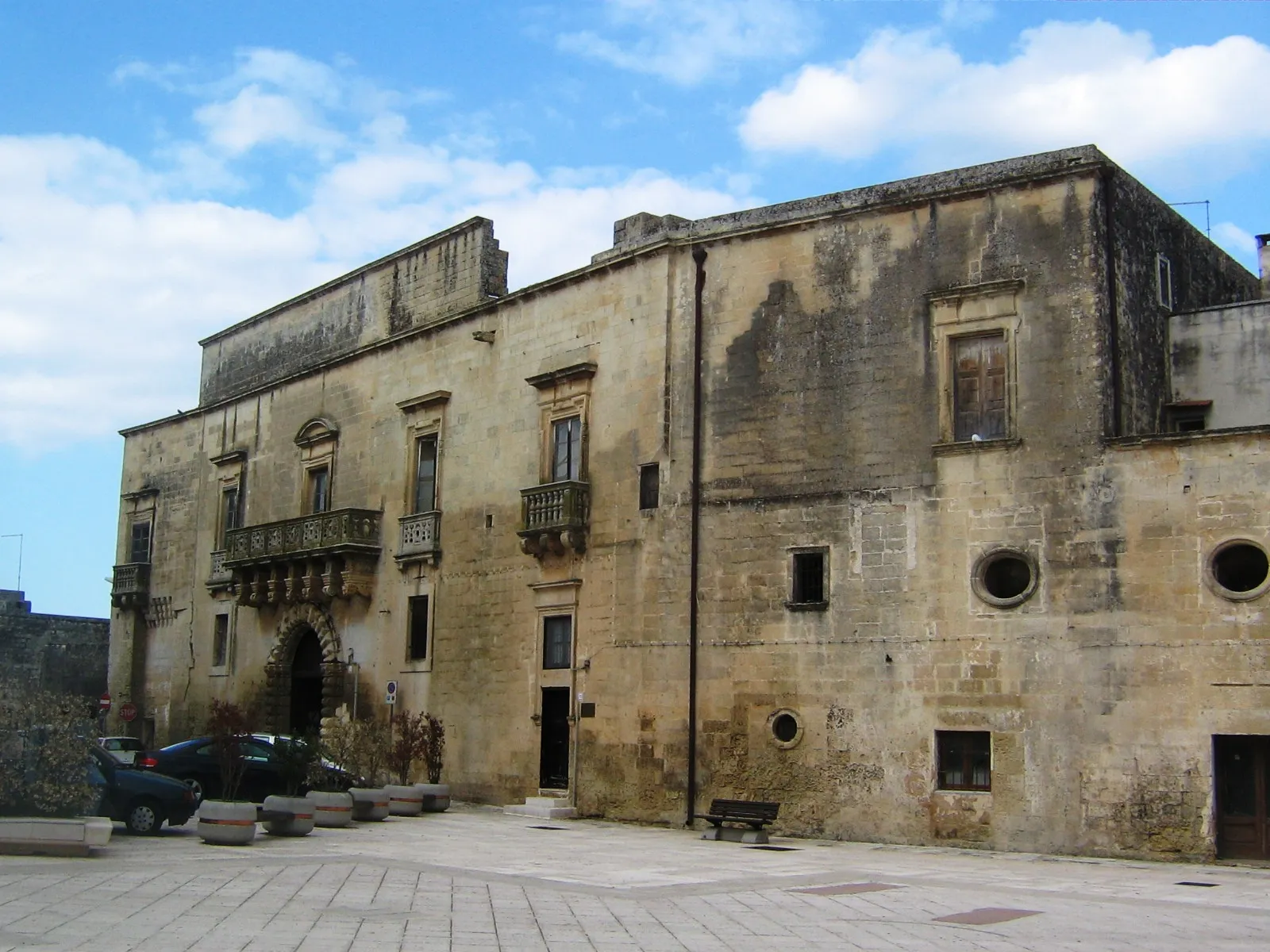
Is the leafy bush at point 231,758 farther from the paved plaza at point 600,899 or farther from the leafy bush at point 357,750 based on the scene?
the leafy bush at point 357,750

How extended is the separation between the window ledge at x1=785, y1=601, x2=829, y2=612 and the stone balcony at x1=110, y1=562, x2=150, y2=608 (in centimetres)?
2399

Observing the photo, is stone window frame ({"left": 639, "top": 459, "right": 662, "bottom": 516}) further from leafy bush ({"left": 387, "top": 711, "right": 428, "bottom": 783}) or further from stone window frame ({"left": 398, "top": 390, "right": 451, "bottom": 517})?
leafy bush ({"left": 387, "top": 711, "right": 428, "bottom": 783})

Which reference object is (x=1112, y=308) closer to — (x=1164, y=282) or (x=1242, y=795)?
(x=1164, y=282)

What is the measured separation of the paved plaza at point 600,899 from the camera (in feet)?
36.4

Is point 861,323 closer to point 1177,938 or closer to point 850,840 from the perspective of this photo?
point 850,840

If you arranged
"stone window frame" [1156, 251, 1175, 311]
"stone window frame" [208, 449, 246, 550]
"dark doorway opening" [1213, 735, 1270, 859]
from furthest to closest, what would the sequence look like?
"stone window frame" [208, 449, 246, 550], "stone window frame" [1156, 251, 1175, 311], "dark doorway opening" [1213, 735, 1270, 859]

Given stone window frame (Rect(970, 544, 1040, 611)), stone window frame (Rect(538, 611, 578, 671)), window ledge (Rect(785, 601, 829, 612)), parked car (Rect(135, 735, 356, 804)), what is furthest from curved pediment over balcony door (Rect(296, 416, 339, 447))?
stone window frame (Rect(970, 544, 1040, 611))

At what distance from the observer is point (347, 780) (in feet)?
78.5

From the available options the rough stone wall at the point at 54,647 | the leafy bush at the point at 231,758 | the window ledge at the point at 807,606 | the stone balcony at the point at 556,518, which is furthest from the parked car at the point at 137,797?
the rough stone wall at the point at 54,647

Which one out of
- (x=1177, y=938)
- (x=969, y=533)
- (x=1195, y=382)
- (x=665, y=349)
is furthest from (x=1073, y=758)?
(x=665, y=349)

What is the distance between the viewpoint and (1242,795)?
18.2 metres

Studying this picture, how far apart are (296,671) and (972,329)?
Result: 1919 centimetres

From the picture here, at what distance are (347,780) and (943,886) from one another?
1172 centimetres

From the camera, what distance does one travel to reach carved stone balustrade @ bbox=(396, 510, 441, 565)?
96.5 ft
